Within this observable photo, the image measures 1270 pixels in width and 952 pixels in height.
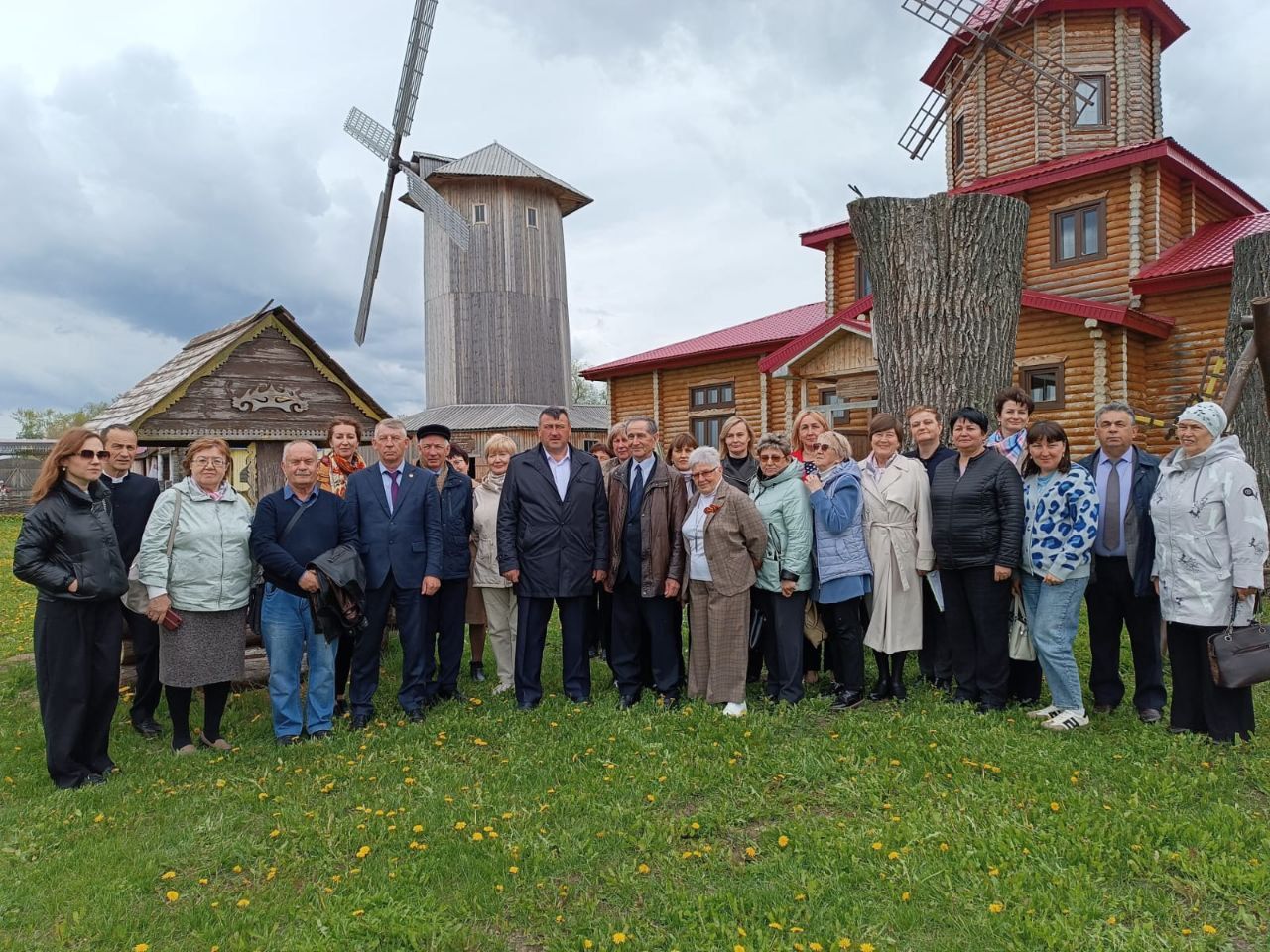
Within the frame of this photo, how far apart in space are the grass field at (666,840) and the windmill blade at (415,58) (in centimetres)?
2099

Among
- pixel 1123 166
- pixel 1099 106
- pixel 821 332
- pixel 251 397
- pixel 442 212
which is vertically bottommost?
pixel 251 397

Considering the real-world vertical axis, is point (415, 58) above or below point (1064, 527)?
above

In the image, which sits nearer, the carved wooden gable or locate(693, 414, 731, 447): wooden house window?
the carved wooden gable

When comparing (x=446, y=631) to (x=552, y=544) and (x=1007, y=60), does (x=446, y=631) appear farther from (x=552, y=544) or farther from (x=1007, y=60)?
(x=1007, y=60)

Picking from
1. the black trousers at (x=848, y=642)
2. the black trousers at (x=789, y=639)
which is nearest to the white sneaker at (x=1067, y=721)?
the black trousers at (x=848, y=642)

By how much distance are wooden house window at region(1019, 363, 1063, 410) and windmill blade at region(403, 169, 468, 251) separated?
13231 millimetres

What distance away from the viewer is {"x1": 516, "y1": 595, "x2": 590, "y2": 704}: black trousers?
18.7 ft

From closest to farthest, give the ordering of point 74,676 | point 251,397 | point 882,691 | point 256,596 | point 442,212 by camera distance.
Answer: point 74,676 → point 256,596 → point 882,691 → point 251,397 → point 442,212

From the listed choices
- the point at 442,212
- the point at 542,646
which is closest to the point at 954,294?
the point at 542,646

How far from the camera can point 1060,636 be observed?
4859 mm

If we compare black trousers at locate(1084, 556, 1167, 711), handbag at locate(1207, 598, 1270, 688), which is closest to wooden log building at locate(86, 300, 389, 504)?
black trousers at locate(1084, 556, 1167, 711)

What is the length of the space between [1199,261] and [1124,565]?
1169 centimetres

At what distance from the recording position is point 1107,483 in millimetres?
5031

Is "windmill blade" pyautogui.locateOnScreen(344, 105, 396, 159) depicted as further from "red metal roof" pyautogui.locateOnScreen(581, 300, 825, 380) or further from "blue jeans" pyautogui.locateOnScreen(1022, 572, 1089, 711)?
"blue jeans" pyautogui.locateOnScreen(1022, 572, 1089, 711)
